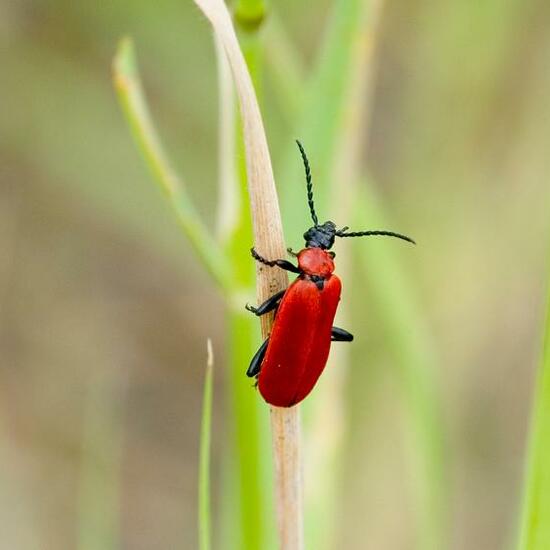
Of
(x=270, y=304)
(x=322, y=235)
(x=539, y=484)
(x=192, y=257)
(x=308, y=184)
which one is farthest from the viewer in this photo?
(x=192, y=257)

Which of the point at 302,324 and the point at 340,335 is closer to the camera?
the point at 302,324

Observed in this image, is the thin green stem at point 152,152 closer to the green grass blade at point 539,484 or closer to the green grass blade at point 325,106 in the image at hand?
the green grass blade at point 325,106

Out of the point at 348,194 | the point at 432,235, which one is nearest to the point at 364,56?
the point at 348,194

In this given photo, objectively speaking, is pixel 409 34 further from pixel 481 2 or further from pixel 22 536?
pixel 22 536

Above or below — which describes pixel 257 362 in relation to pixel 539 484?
above

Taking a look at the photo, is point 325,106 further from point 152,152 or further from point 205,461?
point 205,461

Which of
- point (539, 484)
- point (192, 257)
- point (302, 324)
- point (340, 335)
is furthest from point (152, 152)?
point (192, 257)

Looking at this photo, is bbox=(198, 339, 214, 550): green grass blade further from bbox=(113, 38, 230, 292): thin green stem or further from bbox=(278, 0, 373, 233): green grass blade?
bbox=(278, 0, 373, 233): green grass blade
